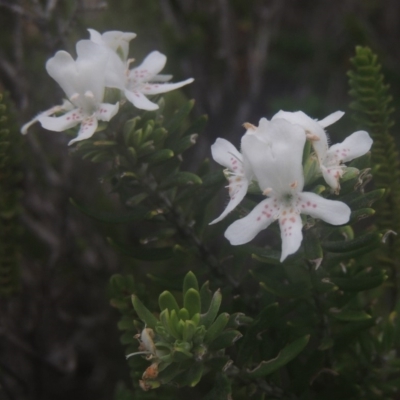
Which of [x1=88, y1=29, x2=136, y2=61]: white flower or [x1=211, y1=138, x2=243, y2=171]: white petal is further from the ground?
[x1=88, y1=29, x2=136, y2=61]: white flower

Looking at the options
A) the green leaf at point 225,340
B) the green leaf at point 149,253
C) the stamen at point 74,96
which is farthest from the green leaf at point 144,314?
the stamen at point 74,96

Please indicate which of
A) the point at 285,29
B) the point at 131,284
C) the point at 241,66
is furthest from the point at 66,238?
the point at 285,29

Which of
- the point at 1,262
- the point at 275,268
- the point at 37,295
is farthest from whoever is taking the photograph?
the point at 37,295

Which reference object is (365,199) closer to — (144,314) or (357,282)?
(357,282)

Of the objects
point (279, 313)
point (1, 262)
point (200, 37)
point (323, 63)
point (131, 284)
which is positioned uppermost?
point (200, 37)

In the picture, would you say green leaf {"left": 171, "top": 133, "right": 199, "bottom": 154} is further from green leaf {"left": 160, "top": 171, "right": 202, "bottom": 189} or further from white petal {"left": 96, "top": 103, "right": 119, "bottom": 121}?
white petal {"left": 96, "top": 103, "right": 119, "bottom": 121}

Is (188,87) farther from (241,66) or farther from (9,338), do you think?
(9,338)

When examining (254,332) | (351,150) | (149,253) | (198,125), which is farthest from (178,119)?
(254,332)

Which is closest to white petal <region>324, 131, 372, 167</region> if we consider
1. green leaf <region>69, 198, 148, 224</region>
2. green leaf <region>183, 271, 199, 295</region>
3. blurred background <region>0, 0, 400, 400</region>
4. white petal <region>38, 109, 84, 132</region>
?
green leaf <region>183, 271, 199, 295</region>
